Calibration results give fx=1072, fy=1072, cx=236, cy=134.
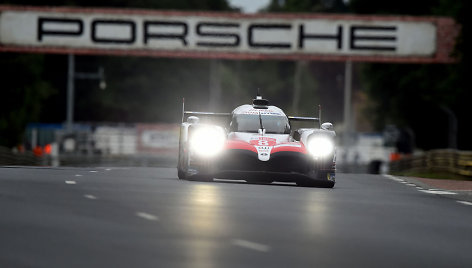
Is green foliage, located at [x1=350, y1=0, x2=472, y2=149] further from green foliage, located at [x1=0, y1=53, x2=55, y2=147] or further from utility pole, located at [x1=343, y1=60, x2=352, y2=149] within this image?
green foliage, located at [x1=0, y1=53, x2=55, y2=147]

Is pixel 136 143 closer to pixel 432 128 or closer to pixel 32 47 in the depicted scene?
pixel 432 128

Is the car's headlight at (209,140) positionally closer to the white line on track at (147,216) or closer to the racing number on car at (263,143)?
the racing number on car at (263,143)

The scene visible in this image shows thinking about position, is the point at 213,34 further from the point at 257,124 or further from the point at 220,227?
the point at 220,227

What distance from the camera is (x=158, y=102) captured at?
7700 cm

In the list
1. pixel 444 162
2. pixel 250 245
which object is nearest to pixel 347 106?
pixel 444 162

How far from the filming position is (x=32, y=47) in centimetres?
3772

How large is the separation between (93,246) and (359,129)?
118602 mm

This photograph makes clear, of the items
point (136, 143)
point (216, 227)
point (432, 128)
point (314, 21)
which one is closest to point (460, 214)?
point (216, 227)

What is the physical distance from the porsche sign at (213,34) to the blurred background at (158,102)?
2628 mm

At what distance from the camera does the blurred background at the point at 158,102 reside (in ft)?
157

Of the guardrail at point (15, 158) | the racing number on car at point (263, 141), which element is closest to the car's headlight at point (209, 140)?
the racing number on car at point (263, 141)

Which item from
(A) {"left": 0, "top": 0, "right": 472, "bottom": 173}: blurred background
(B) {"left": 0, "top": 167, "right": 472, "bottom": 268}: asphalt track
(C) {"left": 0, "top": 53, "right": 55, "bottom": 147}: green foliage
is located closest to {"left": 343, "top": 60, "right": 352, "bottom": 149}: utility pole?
(A) {"left": 0, "top": 0, "right": 472, "bottom": 173}: blurred background

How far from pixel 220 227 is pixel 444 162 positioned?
20.1m

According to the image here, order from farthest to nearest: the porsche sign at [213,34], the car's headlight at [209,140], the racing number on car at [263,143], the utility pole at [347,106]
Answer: the utility pole at [347,106], the porsche sign at [213,34], the car's headlight at [209,140], the racing number on car at [263,143]
